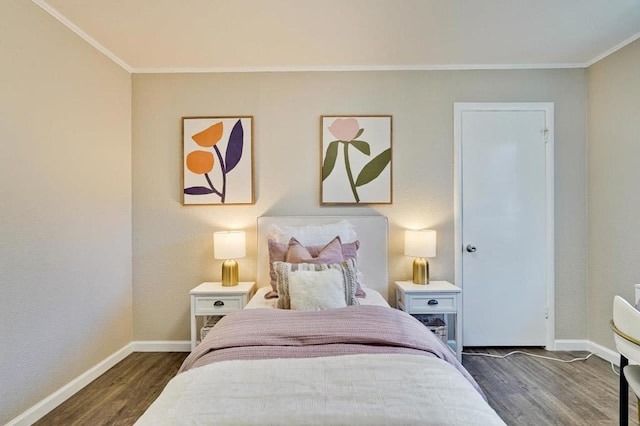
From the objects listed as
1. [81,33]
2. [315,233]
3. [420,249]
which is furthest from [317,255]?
[81,33]

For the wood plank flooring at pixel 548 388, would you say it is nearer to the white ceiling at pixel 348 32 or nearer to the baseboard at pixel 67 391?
the white ceiling at pixel 348 32

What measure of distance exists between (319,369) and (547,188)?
2863mm

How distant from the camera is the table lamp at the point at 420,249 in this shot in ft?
9.07

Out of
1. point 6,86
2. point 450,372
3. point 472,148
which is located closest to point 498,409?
Result: point 450,372

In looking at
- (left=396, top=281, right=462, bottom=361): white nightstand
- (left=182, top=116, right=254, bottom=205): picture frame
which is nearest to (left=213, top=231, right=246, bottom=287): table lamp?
(left=182, top=116, right=254, bottom=205): picture frame

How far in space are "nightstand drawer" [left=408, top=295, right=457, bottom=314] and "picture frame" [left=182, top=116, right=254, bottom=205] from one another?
5.56ft

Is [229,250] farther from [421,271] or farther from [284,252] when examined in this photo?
[421,271]

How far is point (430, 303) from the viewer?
265 centimetres

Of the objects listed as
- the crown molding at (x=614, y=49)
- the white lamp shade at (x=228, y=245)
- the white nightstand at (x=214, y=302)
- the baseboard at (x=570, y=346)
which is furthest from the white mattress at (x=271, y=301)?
the crown molding at (x=614, y=49)

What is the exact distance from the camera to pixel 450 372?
4.21ft

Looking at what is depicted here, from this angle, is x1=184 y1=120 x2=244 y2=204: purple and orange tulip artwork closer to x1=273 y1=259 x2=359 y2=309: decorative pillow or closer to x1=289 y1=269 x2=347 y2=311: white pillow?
x1=273 y1=259 x2=359 y2=309: decorative pillow

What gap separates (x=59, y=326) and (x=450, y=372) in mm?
2494

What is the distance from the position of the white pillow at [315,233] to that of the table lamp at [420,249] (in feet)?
1.60

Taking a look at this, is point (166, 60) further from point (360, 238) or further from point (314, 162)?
point (360, 238)
